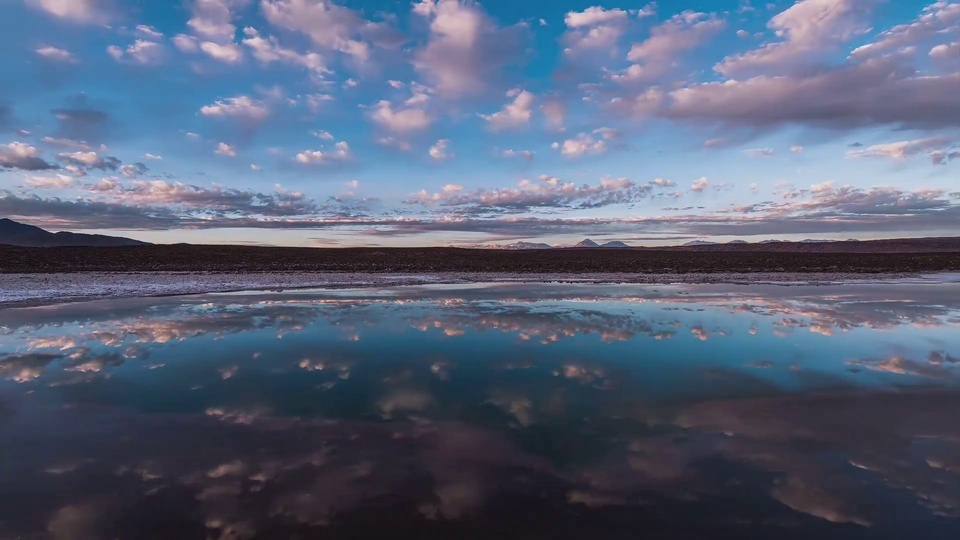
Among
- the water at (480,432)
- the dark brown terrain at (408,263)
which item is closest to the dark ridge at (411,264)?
the dark brown terrain at (408,263)

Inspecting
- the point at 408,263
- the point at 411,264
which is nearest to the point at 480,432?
the point at 411,264

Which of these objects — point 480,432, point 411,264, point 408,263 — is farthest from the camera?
point 408,263

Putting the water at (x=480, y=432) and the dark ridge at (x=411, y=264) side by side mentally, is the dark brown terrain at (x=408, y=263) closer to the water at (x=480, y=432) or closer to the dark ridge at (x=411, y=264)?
the dark ridge at (x=411, y=264)

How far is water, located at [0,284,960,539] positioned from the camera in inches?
178

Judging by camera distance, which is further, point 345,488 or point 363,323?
point 363,323

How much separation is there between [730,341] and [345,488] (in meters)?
9.62

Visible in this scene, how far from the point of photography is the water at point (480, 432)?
4.52 m

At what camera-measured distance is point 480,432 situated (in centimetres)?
633

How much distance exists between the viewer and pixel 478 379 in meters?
8.64

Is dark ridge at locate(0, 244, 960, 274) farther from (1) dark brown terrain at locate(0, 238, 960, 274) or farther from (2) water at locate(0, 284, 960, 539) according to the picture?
(2) water at locate(0, 284, 960, 539)

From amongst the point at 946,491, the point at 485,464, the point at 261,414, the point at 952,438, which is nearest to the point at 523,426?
the point at 485,464

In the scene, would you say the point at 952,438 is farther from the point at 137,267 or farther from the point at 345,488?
the point at 137,267

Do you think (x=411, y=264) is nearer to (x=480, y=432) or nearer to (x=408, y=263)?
(x=408, y=263)

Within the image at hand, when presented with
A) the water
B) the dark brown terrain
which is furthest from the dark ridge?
the water
